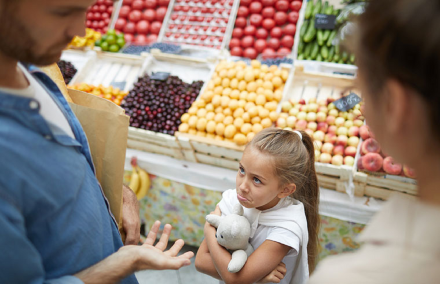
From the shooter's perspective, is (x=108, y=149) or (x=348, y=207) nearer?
(x=108, y=149)

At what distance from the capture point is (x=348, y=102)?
7.97 feet

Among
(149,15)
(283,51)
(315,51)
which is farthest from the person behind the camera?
(149,15)

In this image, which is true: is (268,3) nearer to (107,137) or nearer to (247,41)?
(247,41)

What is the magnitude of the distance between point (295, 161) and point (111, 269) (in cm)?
80

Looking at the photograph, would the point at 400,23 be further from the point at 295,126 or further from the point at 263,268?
the point at 295,126

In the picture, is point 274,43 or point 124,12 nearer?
point 274,43

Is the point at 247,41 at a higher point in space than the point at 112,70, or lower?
higher

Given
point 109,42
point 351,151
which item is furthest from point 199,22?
point 351,151

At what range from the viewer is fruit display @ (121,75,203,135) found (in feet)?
8.39

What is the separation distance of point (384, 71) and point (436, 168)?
19 cm

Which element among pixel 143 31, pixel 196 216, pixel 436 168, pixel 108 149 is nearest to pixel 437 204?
pixel 436 168

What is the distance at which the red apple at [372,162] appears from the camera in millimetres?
2008

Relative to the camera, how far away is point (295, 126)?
2.46 meters

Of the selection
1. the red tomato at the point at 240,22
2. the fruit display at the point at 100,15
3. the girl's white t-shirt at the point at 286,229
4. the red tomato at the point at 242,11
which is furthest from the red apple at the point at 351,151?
the fruit display at the point at 100,15
